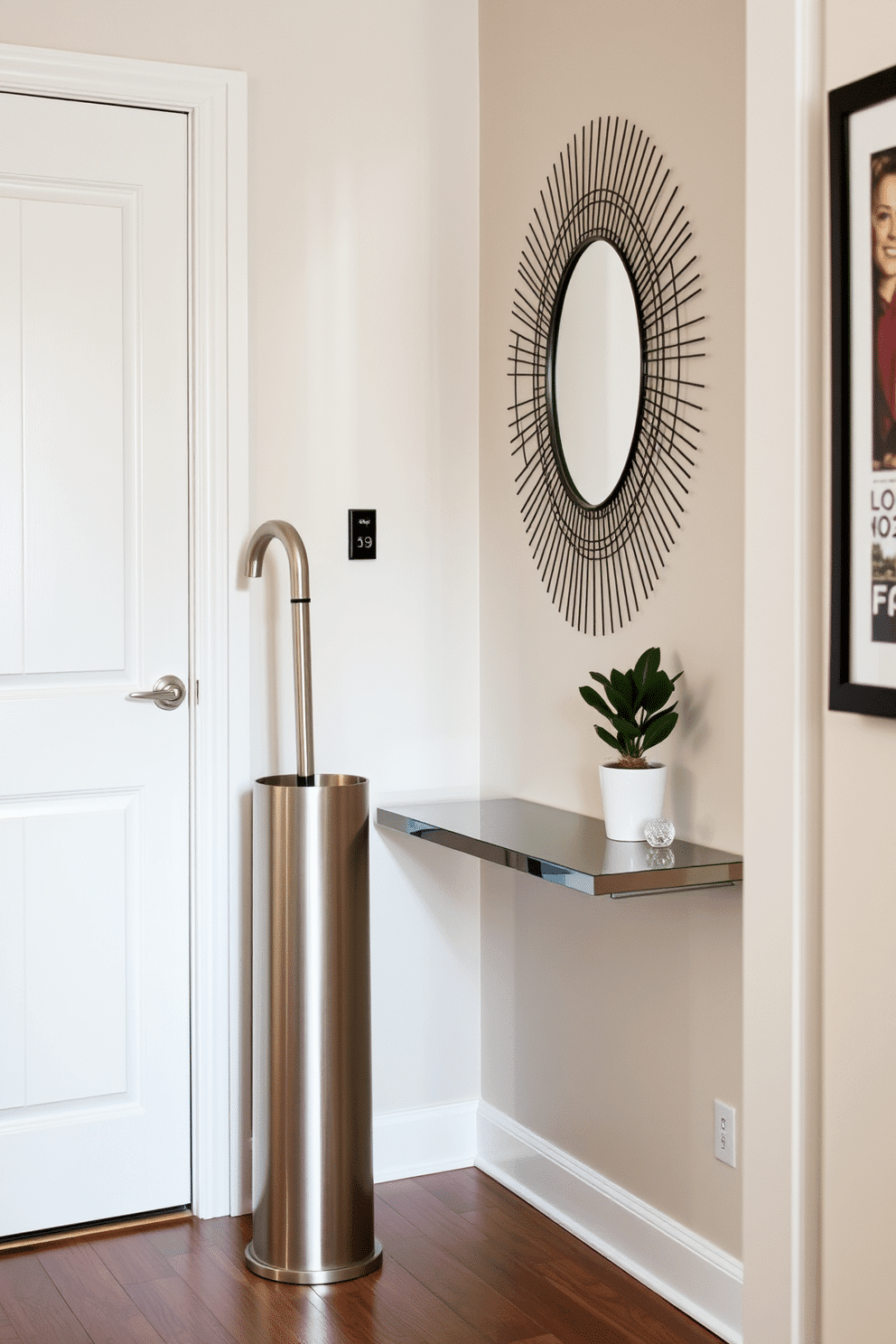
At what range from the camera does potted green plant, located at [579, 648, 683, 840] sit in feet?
7.34

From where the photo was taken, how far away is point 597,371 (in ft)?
8.22

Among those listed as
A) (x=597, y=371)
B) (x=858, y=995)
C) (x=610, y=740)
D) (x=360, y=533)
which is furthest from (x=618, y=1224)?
(x=597, y=371)

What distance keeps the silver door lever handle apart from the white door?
0.06 ft

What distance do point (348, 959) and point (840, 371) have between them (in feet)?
4.94

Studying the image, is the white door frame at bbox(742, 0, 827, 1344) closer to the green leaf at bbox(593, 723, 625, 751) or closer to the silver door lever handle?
the green leaf at bbox(593, 723, 625, 751)

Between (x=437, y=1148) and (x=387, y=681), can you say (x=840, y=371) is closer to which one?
(x=387, y=681)

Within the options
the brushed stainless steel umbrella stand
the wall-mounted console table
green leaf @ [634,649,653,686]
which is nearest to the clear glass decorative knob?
the wall-mounted console table

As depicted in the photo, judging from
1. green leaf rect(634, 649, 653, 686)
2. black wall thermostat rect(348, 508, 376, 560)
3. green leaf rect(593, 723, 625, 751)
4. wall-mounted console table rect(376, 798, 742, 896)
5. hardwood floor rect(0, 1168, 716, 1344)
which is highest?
black wall thermostat rect(348, 508, 376, 560)

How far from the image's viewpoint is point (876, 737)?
1334 mm

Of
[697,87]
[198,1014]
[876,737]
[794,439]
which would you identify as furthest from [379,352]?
[876,737]

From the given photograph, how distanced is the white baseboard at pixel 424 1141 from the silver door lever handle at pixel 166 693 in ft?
3.26

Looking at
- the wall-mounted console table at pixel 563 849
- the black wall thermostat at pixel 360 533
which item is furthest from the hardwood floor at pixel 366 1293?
the black wall thermostat at pixel 360 533

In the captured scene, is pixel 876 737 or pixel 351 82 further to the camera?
pixel 351 82

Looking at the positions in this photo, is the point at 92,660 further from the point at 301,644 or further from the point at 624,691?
the point at 624,691
